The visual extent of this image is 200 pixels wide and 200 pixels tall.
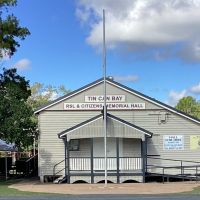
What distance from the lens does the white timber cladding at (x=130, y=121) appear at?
107ft

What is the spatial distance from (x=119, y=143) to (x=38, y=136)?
5.15 metres

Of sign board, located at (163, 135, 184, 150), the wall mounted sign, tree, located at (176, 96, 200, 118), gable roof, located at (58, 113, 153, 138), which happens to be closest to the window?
gable roof, located at (58, 113, 153, 138)

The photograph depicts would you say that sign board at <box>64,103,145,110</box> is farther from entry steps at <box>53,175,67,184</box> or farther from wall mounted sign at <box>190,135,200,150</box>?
entry steps at <box>53,175,67,184</box>

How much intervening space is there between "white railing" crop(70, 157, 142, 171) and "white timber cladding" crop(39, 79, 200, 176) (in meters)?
1.67

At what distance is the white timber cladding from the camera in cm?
3272

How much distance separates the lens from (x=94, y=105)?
108 feet

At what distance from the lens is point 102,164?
102 ft

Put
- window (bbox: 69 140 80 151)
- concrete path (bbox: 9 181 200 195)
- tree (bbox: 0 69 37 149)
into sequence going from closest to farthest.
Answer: concrete path (bbox: 9 181 200 195) → tree (bbox: 0 69 37 149) → window (bbox: 69 140 80 151)

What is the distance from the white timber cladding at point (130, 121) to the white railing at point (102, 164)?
1673 millimetres

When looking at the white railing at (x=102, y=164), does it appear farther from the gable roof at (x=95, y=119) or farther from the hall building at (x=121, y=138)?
the gable roof at (x=95, y=119)

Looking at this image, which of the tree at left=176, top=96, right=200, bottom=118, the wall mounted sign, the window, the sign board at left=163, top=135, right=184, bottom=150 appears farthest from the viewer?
the tree at left=176, top=96, right=200, bottom=118

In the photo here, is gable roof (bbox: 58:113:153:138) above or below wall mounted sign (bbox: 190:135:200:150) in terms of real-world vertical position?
above

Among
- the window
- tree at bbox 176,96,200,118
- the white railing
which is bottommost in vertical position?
the white railing

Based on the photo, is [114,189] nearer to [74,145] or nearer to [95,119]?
[95,119]
